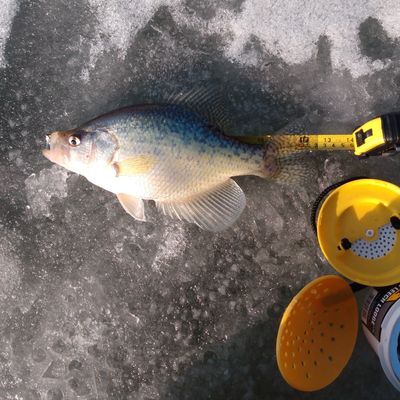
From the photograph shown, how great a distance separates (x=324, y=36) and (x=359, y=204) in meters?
0.75

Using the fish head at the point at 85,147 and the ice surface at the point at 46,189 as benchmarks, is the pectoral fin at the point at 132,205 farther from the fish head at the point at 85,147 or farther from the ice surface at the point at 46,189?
the ice surface at the point at 46,189

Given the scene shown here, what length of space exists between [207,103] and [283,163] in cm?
40

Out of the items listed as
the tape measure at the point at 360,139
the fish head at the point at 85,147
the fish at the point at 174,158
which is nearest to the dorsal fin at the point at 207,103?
the fish at the point at 174,158

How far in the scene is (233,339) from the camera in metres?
1.86

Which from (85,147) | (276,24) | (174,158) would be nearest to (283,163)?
(174,158)

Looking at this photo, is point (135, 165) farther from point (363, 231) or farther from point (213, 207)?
point (363, 231)

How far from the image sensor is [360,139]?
5.51 ft

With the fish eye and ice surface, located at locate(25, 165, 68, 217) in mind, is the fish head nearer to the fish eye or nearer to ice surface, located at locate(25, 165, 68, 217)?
the fish eye

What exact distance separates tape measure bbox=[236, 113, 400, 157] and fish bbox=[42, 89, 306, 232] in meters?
0.07

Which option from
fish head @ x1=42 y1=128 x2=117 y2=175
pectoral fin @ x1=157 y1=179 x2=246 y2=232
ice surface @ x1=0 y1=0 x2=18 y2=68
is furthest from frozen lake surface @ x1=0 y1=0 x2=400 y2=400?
fish head @ x1=42 y1=128 x2=117 y2=175

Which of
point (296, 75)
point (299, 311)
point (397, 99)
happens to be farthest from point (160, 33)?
point (299, 311)

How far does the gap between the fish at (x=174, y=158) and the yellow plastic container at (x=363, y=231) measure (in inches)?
9.6

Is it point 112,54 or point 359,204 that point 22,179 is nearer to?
point 112,54

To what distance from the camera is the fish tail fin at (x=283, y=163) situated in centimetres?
172
